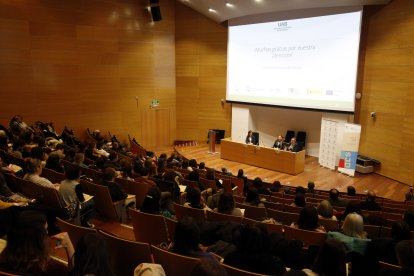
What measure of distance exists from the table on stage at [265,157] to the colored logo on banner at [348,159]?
104cm

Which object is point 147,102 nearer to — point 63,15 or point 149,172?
point 63,15

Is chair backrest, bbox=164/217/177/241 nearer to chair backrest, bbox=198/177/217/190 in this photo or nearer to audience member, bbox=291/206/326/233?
audience member, bbox=291/206/326/233

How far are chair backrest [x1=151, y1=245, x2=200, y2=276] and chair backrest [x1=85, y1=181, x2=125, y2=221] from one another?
193 cm

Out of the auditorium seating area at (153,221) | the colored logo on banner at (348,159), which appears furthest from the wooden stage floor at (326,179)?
the auditorium seating area at (153,221)

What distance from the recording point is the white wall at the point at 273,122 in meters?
11.4

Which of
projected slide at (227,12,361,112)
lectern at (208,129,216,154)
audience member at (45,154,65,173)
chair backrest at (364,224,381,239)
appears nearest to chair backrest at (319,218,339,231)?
chair backrest at (364,224,381,239)

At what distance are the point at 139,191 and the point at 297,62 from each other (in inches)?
295

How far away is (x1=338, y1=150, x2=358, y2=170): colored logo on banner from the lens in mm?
9094

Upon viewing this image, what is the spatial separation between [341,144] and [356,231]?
6.71 meters

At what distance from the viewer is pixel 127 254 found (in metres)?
2.60

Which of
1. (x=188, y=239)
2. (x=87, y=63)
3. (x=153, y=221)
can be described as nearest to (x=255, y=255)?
(x=188, y=239)

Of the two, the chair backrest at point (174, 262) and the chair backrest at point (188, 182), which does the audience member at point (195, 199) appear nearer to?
the chair backrest at point (188, 182)

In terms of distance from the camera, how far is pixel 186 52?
44.3 feet

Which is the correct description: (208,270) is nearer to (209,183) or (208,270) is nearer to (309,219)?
(309,219)
